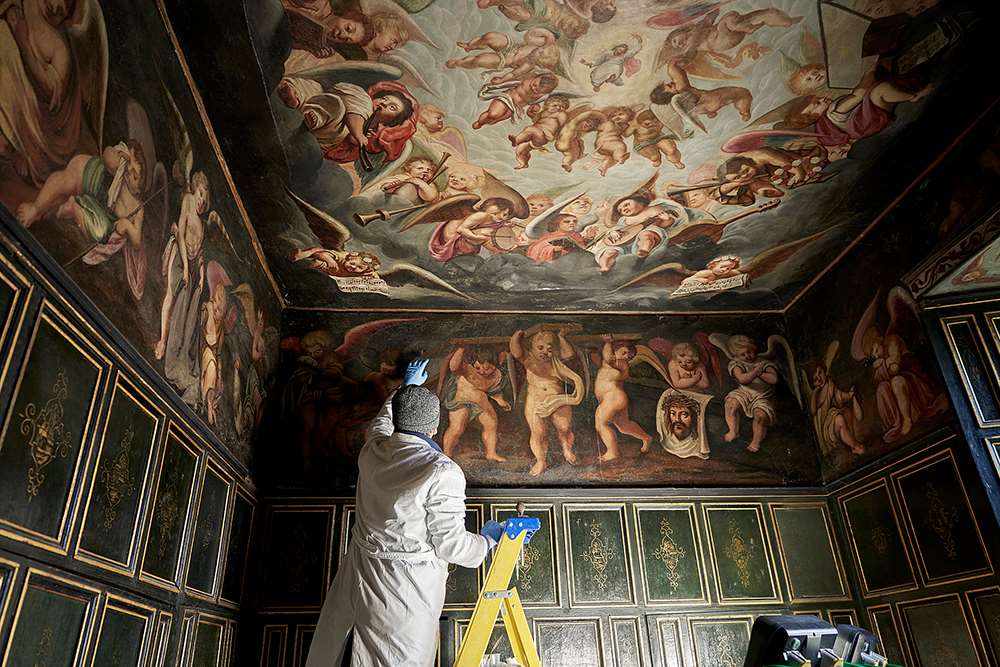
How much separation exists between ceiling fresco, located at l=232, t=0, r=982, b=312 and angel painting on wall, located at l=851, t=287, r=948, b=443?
1123 mm

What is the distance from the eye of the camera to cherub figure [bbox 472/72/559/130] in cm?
630

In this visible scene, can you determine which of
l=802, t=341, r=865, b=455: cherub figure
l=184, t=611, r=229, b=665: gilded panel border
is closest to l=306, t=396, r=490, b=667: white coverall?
l=184, t=611, r=229, b=665: gilded panel border

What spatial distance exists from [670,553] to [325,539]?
166 inches

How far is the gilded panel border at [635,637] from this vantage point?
8.11m

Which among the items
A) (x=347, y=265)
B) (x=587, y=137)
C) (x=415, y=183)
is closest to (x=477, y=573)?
(x=347, y=265)

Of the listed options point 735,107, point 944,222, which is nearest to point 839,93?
point 735,107

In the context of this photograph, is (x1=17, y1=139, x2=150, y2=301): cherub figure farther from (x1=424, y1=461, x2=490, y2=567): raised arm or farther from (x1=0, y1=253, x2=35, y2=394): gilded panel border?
(x1=424, y1=461, x2=490, y2=567): raised arm

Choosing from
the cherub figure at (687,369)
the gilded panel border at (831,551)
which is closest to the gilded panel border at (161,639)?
the cherub figure at (687,369)

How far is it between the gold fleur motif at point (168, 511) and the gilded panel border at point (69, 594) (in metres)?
1.03

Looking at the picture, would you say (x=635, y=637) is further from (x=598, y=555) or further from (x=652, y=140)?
(x=652, y=140)

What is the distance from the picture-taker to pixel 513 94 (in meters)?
6.41

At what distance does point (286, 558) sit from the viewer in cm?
823

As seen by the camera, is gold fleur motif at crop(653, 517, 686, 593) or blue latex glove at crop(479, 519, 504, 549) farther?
gold fleur motif at crop(653, 517, 686, 593)

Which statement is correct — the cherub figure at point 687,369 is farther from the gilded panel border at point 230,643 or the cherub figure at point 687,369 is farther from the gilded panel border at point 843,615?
the gilded panel border at point 230,643
